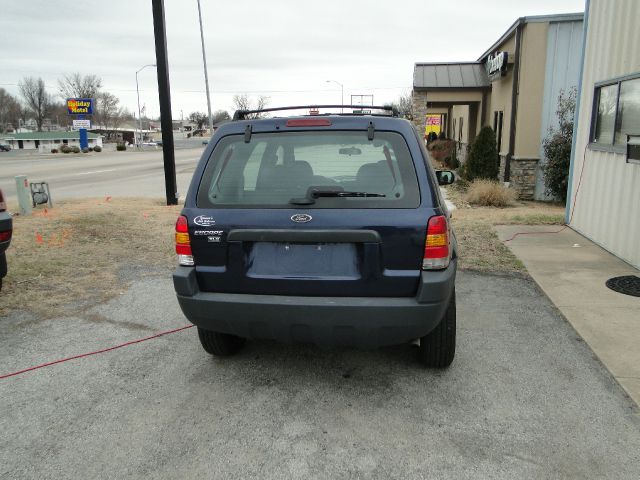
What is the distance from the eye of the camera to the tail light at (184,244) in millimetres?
3359

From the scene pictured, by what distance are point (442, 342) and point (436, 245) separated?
880mm

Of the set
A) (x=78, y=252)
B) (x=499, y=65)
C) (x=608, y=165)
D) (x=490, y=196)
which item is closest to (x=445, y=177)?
(x=608, y=165)

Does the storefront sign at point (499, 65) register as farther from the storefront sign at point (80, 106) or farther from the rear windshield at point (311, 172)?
the storefront sign at point (80, 106)

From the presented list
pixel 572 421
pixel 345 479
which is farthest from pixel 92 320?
pixel 572 421

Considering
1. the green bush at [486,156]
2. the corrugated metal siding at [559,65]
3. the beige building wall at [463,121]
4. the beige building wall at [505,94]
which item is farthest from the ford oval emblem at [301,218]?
the beige building wall at [463,121]

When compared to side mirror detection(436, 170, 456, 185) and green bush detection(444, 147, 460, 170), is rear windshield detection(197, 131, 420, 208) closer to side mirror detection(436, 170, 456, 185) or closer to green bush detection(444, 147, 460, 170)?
side mirror detection(436, 170, 456, 185)

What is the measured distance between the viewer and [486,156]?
14422 millimetres

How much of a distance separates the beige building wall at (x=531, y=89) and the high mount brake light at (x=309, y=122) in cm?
1087

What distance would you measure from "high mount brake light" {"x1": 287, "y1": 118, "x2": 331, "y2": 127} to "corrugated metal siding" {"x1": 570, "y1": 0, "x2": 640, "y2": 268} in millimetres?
4948

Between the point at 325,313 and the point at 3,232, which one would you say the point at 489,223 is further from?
the point at 3,232

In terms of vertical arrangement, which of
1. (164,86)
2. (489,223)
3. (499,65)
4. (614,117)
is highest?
(499,65)

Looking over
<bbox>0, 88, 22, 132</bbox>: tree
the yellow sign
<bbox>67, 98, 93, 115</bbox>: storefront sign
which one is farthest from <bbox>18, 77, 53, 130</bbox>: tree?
the yellow sign

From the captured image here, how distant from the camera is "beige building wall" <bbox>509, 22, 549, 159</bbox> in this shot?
12.6 meters

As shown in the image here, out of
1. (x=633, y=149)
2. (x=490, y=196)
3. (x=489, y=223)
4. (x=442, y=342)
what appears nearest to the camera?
(x=442, y=342)
